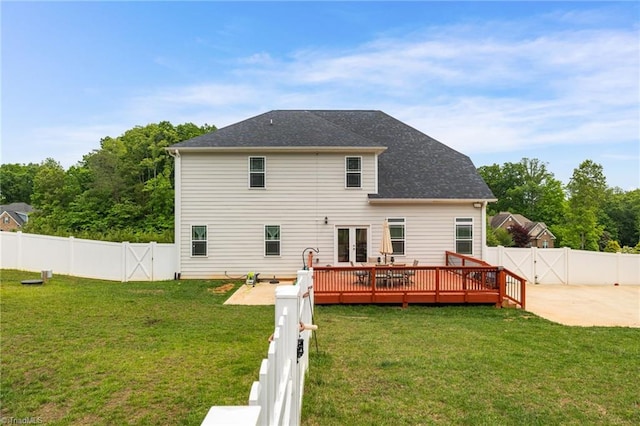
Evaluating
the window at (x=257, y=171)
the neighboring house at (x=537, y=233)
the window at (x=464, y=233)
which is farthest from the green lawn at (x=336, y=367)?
the neighboring house at (x=537, y=233)

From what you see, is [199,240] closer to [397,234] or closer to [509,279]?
[397,234]

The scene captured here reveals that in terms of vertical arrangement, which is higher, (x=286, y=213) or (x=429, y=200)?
(x=429, y=200)

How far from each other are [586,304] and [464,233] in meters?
4.60

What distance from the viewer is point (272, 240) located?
13.2m

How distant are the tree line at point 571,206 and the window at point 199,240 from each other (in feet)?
97.8

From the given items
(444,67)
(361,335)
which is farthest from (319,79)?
(361,335)

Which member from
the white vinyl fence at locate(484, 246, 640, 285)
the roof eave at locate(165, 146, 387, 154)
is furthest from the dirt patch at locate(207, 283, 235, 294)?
the white vinyl fence at locate(484, 246, 640, 285)

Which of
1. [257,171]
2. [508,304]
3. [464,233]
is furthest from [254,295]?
[464,233]

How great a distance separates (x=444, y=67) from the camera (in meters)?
19.5

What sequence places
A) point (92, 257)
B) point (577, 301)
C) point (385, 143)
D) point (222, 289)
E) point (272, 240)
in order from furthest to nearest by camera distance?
point (385, 143) → point (272, 240) → point (92, 257) → point (222, 289) → point (577, 301)

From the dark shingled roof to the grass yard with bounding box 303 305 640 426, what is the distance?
7.17 m

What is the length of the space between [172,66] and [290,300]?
22.5 metres

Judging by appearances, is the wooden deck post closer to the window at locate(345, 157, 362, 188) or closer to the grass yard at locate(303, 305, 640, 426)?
the grass yard at locate(303, 305, 640, 426)

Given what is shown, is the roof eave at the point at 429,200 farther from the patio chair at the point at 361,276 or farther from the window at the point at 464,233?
the patio chair at the point at 361,276
